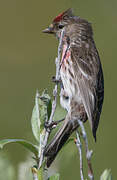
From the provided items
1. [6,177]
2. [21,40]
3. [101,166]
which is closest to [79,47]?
[101,166]

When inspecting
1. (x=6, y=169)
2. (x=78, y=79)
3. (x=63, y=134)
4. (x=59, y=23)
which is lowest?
(x=63, y=134)

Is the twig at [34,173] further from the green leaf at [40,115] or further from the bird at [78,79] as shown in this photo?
the bird at [78,79]

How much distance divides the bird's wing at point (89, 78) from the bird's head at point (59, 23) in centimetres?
30

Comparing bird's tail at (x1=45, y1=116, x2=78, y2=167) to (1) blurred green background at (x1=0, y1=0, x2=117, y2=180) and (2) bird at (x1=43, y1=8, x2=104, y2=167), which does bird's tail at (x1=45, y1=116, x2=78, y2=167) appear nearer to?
(2) bird at (x1=43, y1=8, x2=104, y2=167)

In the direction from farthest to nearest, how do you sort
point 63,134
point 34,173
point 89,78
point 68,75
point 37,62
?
point 37,62, point 68,75, point 89,78, point 63,134, point 34,173

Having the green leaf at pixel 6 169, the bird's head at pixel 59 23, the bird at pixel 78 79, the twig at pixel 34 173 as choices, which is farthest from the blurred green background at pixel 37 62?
the twig at pixel 34 173

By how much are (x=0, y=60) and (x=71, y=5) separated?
50.8 inches

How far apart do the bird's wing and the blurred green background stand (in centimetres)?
54

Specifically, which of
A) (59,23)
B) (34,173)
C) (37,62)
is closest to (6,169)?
(34,173)

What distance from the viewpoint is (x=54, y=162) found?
6.53 feet

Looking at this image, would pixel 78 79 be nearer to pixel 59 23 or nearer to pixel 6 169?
pixel 59 23

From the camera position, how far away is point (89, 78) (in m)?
3.19

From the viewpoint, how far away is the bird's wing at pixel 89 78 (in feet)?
9.81

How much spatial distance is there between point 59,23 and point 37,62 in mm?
1392
